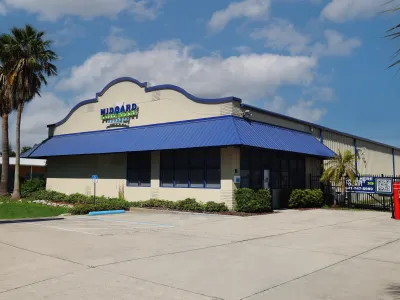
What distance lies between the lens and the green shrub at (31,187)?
1278 inches

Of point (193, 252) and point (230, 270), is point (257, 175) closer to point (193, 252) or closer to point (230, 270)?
point (193, 252)

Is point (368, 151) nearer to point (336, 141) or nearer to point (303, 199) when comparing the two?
point (336, 141)

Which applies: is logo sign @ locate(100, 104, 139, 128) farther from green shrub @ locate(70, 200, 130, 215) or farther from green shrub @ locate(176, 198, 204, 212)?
green shrub @ locate(176, 198, 204, 212)

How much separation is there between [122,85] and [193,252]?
1973 cm

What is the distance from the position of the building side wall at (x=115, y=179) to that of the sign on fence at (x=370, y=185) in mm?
8598

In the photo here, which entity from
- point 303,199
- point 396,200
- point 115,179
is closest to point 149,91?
point 115,179

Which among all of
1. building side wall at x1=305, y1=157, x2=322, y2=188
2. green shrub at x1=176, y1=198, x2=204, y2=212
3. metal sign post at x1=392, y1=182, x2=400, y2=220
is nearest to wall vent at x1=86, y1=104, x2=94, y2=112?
green shrub at x1=176, y1=198, x2=204, y2=212

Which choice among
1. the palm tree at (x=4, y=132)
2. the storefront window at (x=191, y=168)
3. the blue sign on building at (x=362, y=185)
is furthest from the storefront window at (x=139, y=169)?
the palm tree at (x=4, y=132)

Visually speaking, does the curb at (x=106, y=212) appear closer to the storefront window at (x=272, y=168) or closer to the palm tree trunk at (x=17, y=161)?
the storefront window at (x=272, y=168)

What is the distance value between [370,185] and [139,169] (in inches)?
564

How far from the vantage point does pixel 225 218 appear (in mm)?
18062

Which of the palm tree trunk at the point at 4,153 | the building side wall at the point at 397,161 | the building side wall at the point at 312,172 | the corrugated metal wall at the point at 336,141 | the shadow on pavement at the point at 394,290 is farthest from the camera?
the building side wall at the point at 397,161

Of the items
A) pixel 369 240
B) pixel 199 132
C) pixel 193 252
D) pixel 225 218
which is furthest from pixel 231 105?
pixel 193 252

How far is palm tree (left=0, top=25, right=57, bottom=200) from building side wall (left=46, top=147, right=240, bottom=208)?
140 inches
